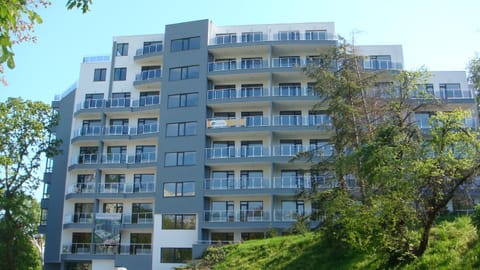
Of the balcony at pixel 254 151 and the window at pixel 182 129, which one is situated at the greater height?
the window at pixel 182 129

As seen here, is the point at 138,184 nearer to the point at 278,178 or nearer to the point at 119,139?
the point at 119,139

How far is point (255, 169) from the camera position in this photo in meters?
44.9

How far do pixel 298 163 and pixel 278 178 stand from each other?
2398 mm

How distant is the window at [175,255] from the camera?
42.8 m

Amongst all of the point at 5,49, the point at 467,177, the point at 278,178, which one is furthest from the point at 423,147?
the point at 278,178

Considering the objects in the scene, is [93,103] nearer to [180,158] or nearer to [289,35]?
[180,158]

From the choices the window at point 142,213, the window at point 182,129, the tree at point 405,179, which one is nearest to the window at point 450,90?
the window at point 182,129

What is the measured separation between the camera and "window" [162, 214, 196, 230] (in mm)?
43625

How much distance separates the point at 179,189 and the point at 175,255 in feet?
18.5

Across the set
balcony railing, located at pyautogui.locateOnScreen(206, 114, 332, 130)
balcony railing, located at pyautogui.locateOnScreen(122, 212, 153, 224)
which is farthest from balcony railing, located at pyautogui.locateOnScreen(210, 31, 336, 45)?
balcony railing, located at pyautogui.locateOnScreen(122, 212, 153, 224)

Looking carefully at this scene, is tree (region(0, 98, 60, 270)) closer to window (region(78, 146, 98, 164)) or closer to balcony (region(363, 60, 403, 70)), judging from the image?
window (region(78, 146, 98, 164))

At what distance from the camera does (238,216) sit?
4238cm

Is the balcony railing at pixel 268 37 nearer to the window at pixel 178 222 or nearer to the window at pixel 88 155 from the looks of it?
the window at pixel 88 155

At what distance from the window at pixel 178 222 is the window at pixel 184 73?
12.8 m
